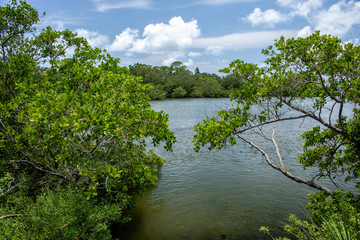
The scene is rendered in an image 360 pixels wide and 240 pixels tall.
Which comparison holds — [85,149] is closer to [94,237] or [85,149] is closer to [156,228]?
[94,237]

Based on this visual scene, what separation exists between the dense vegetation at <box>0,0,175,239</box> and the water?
2.64 meters

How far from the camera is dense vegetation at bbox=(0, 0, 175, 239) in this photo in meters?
5.54

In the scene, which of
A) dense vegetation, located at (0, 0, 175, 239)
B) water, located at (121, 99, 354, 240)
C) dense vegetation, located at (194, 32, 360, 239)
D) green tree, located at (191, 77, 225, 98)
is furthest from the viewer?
green tree, located at (191, 77, 225, 98)

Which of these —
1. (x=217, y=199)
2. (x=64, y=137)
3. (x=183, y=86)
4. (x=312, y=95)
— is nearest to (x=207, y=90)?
(x=183, y=86)

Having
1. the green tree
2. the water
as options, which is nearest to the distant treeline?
the green tree

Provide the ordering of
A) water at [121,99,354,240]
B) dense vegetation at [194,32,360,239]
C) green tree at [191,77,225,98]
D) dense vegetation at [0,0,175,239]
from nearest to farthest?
dense vegetation at [0,0,175,239] < dense vegetation at [194,32,360,239] < water at [121,99,354,240] < green tree at [191,77,225,98]

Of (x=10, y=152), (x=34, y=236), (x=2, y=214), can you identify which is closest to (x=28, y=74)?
(x=10, y=152)

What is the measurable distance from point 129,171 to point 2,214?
12.6ft

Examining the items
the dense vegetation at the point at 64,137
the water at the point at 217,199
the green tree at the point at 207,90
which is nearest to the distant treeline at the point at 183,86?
the green tree at the point at 207,90

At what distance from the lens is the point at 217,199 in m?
12.7

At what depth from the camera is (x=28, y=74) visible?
8711mm

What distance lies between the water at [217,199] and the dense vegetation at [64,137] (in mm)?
2640

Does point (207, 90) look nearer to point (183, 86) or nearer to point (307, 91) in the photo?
point (183, 86)

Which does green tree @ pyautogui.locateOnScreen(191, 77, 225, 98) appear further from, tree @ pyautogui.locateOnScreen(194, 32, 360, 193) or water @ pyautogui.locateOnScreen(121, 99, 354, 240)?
tree @ pyautogui.locateOnScreen(194, 32, 360, 193)
